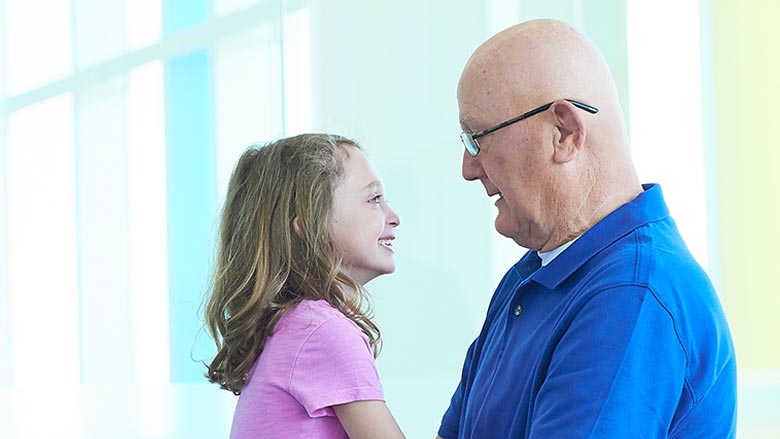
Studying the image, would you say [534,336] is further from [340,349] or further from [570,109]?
[340,349]

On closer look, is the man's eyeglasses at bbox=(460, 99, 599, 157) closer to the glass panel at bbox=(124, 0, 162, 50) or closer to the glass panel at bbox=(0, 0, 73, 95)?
the glass panel at bbox=(124, 0, 162, 50)

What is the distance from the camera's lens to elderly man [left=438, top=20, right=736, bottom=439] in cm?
111

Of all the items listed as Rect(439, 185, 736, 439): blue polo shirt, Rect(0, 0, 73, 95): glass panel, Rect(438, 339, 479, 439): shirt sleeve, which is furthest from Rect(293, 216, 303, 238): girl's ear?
Rect(0, 0, 73, 95): glass panel

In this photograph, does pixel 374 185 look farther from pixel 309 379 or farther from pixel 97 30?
pixel 97 30

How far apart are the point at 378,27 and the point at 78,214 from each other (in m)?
1.07

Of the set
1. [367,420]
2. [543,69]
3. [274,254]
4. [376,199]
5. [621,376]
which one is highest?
[543,69]

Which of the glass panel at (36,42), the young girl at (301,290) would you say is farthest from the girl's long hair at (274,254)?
the glass panel at (36,42)

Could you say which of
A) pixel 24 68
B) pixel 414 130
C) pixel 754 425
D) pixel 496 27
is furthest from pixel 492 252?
pixel 24 68

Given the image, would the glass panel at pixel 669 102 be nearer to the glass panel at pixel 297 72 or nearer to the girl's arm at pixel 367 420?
the glass panel at pixel 297 72

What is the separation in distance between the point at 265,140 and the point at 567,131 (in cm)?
187

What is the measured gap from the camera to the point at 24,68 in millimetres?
3250

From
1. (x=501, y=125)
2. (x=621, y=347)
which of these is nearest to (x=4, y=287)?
(x=501, y=125)

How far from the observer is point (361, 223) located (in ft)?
6.77

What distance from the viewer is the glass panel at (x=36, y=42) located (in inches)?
126
